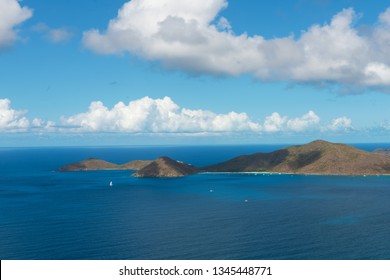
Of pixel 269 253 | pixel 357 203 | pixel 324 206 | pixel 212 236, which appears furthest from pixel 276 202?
pixel 269 253

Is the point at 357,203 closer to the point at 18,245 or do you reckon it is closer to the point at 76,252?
the point at 76,252

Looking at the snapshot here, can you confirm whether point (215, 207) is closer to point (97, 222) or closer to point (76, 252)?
point (97, 222)

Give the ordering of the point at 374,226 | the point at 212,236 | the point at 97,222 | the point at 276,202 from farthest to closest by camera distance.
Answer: the point at 276,202 < the point at 97,222 < the point at 374,226 < the point at 212,236

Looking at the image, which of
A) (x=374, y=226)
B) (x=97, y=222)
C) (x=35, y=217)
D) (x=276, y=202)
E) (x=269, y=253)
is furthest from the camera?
(x=276, y=202)

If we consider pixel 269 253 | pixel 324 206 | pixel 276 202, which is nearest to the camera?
pixel 269 253

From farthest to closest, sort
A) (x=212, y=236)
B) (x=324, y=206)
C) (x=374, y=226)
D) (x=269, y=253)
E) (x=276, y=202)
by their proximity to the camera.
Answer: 1. (x=276, y=202)
2. (x=324, y=206)
3. (x=374, y=226)
4. (x=212, y=236)
5. (x=269, y=253)

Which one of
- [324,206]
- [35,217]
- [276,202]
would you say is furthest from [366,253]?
[35,217]

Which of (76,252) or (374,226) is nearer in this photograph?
(76,252)

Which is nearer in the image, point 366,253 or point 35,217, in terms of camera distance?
point 366,253
